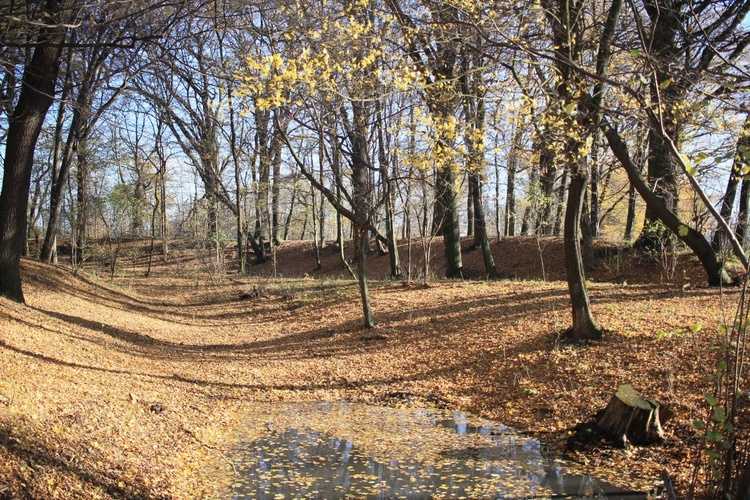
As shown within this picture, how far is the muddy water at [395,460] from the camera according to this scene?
471cm

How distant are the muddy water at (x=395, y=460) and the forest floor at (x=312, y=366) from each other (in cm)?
33

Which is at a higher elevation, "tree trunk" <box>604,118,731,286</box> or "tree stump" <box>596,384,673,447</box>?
"tree trunk" <box>604,118,731,286</box>

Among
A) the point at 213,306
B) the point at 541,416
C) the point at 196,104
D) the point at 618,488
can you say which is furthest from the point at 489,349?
the point at 196,104

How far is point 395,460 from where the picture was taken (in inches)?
217

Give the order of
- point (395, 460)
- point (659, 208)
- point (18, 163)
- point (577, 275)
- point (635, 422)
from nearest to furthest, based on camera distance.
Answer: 1. point (635, 422)
2. point (395, 460)
3. point (577, 275)
4. point (659, 208)
5. point (18, 163)

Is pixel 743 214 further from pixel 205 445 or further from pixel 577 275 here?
pixel 205 445

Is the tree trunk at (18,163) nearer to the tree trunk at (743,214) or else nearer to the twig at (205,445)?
the twig at (205,445)

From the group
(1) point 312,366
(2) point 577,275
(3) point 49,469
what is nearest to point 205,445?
(3) point 49,469

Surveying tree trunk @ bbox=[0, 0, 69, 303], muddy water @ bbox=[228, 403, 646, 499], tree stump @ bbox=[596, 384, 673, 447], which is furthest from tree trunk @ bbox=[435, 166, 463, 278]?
tree stump @ bbox=[596, 384, 673, 447]

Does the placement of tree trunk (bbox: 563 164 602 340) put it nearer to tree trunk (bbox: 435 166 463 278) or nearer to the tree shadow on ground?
the tree shadow on ground

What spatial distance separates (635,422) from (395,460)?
2454 millimetres

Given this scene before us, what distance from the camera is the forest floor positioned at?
4.68 metres

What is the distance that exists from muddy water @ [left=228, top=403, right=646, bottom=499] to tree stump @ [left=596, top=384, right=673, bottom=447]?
0.72 m

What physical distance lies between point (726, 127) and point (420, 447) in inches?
203
